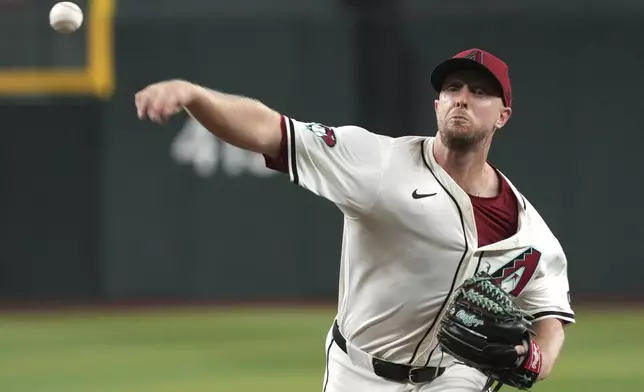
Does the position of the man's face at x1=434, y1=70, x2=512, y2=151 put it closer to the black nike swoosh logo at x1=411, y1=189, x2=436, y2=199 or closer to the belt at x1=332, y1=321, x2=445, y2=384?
the black nike swoosh logo at x1=411, y1=189, x2=436, y2=199

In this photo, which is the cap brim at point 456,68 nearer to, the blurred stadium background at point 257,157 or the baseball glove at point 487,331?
the baseball glove at point 487,331

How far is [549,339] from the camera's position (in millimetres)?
4484

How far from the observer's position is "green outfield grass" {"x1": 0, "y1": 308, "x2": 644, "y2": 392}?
8598mm

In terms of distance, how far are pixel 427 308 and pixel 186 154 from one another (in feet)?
35.8

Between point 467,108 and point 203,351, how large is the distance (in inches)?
260

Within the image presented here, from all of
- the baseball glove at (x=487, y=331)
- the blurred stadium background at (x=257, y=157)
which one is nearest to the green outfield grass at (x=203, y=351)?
the blurred stadium background at (x=257, y=157)

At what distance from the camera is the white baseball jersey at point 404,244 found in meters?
4.09

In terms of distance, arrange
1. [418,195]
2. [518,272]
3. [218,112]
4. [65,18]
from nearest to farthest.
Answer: [218,112]
[418,195]
[518,272]
[65,18]

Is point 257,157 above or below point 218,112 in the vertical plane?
below

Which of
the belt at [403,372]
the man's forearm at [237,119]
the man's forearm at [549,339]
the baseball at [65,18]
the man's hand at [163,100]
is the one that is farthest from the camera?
the baseball at [65,18]

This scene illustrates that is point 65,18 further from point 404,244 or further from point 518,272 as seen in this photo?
point 518,272

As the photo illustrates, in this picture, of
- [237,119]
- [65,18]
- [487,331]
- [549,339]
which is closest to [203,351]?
[65,18]

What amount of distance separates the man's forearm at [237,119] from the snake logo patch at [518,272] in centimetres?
112

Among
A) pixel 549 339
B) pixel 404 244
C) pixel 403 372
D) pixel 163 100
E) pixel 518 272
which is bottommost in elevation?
pixel 403 372
